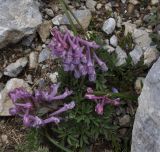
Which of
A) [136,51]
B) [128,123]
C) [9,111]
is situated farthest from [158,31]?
[9,111]

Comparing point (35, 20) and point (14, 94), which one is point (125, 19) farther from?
point (14, 94)

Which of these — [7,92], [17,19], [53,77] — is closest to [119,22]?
[53,77]

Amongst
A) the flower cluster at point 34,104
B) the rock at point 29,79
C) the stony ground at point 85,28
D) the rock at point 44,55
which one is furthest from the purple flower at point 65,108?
the rock at point 44,55

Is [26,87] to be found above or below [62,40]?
below

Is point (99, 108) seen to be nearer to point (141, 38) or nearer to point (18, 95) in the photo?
point (18, 95)

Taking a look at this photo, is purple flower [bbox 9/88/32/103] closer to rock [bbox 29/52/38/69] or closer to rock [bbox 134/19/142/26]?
rock [bbox 29/52/38/69]

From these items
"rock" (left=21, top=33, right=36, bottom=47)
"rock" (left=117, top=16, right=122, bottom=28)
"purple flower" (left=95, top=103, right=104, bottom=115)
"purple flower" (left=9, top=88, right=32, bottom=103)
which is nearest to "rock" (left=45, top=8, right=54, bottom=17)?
"rock" (left=21, top=33, right=36, bottom=47)

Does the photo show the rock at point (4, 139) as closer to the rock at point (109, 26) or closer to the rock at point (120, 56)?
the rock at point (120, 56)
